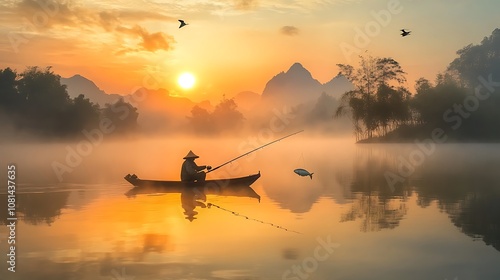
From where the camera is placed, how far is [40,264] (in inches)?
518

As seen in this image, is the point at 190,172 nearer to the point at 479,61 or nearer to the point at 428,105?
the point at 428,105

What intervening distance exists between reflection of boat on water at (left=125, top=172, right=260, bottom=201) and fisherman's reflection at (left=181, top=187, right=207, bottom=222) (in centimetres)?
21

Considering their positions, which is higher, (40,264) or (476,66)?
(476,66)

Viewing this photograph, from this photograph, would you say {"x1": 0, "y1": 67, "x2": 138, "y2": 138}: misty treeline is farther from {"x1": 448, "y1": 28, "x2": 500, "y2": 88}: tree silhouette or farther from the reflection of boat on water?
the reflection of boat on water

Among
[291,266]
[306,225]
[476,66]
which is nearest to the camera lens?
[291,266]

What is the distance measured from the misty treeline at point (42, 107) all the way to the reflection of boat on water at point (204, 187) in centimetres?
8154

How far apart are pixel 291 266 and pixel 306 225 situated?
5.49 m

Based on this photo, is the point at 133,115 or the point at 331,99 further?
the point at 331,99

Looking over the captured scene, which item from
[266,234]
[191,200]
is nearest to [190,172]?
[191,200]

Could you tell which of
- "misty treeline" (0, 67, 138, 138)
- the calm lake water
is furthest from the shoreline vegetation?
the calm lake water

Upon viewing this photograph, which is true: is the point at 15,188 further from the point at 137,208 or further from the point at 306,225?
the point at 306,225

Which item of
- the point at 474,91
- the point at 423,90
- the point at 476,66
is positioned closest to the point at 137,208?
the point at 423,90

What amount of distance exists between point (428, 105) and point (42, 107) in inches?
2649

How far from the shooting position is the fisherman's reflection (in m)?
21.0
